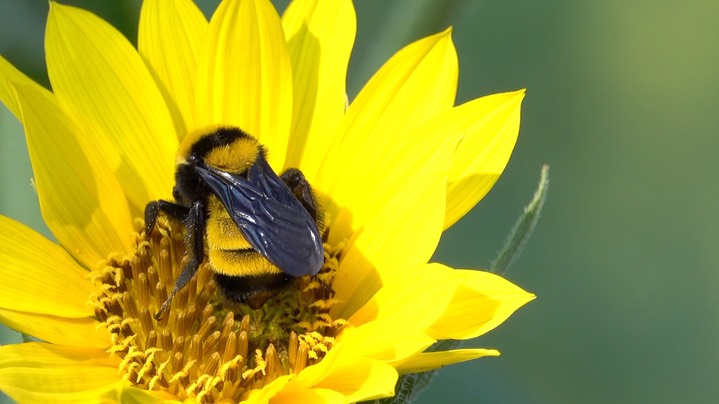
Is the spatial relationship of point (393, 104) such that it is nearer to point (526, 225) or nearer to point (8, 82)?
point (526, 225)

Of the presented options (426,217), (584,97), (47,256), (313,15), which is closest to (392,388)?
(426,217)

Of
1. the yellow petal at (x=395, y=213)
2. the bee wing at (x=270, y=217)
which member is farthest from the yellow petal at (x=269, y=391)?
the yellow petal at (x=395, y=213)

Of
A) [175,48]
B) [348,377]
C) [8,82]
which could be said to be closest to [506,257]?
[348,377]

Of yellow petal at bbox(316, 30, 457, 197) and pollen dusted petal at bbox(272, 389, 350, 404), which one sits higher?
yellow petal at bbox(316, 30, 457, 197)

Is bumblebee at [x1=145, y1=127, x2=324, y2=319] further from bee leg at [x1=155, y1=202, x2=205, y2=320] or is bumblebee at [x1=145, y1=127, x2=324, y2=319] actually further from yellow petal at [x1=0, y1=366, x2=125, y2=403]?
yellow petal at [x1=0, y1=366, x2=125, y2=403]

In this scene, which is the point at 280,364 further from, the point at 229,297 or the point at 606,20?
the point at 606,20

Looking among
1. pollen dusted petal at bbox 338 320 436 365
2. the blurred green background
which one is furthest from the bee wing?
the blurred green background
